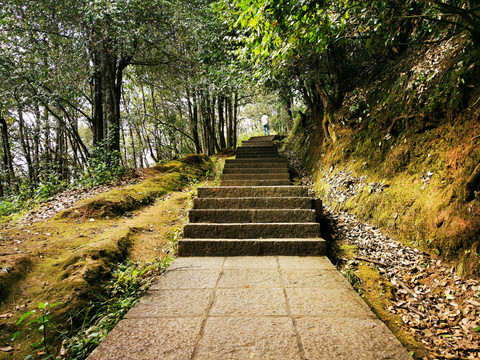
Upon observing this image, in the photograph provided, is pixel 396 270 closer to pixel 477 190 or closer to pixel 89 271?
pixel 477 190

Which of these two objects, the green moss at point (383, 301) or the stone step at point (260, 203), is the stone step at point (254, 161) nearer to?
the stone step at point (260, 203)

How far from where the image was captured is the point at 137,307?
2057 millimetres

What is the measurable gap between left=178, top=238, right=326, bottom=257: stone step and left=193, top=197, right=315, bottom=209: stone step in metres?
0.92

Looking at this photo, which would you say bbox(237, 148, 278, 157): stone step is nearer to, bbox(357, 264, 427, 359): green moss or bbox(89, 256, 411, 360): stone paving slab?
bbox(357, 264, 427, 359): green moss

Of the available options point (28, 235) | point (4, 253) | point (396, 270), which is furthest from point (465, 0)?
point (28, 235)

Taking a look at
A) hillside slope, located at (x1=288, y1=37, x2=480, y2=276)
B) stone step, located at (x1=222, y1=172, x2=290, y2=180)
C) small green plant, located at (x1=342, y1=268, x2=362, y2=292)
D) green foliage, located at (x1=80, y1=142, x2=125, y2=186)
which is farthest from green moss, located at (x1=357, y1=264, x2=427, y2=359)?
green foliage, located at (x1=80, y1=142, x2=125, y2=186)

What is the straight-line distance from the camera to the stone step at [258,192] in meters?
4.55

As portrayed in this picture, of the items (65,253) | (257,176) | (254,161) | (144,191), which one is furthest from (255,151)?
(65,253)

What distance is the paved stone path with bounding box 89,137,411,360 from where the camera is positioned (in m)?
1.54

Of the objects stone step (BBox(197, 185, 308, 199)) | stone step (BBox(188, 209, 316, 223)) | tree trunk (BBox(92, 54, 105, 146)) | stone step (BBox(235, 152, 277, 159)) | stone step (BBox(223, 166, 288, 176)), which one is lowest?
stone step (BBox(188, 209, 316, 223))

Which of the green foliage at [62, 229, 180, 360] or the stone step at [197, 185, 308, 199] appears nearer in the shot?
the green foliage at [62, 229, 180, 360]

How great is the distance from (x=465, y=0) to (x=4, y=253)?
6.65 meters

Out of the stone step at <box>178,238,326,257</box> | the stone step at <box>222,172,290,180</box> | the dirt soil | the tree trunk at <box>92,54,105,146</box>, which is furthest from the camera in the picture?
the tree trunk at <box>92,54,105,146</box>

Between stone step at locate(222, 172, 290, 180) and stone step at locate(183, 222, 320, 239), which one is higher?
stone step at locate(222, 172, 290, 180)
